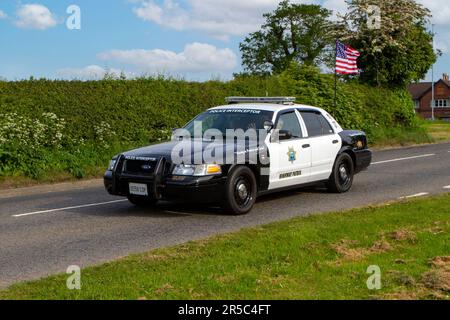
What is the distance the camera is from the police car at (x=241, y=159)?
9.91m

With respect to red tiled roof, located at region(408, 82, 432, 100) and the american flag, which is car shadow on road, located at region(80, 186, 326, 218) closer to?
the american flag

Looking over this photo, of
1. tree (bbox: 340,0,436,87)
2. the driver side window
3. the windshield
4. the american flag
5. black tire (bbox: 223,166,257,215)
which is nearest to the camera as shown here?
black tire (bbox: 223,166,257,215)

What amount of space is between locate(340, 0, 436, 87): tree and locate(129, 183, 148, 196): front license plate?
2224 centimetres

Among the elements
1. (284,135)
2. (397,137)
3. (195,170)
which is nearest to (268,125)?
(284,135)

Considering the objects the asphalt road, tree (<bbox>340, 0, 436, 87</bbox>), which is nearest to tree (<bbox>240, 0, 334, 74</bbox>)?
tree (<bbox>340, 0, 436, 87</bbox>)

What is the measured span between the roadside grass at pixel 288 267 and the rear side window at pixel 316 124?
3.14 metres

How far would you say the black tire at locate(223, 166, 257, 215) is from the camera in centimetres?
1012

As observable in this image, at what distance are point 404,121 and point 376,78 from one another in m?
2.33

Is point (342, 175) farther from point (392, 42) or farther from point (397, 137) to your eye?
point (392, 42)

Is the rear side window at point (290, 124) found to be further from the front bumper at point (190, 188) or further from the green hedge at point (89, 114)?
the green hedge at point (89, 114)

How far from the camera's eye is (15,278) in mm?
6781

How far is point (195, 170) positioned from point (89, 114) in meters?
8.94

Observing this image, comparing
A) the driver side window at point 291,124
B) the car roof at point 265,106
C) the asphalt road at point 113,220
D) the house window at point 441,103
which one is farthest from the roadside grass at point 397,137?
the house window at point 441,103

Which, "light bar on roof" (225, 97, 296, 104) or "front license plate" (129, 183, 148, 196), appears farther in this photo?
"light bar on roof" (225, 97, 296, 104)
